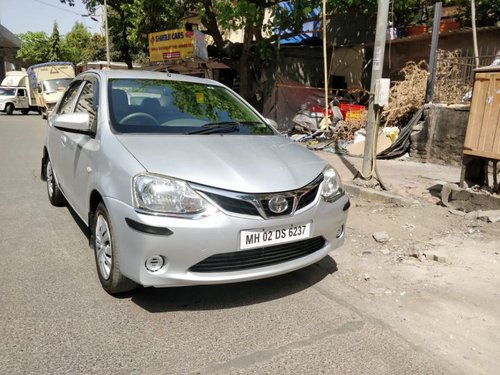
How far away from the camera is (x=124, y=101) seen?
3828mm

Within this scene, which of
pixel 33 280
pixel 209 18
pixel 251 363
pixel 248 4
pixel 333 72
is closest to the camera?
pixel 251 363

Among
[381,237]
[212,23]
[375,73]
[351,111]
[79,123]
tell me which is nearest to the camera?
[79,123]

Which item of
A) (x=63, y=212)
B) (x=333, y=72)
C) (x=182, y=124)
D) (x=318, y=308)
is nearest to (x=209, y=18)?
(x=333, y=72)

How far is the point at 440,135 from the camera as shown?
863cm

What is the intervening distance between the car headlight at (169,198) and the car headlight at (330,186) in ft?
3.06

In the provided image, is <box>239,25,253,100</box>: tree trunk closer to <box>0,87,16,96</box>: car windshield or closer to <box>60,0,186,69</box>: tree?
<box>60,0,186,69</box>: tree

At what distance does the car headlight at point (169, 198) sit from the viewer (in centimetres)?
276

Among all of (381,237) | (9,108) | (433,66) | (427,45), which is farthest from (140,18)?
(381,237)

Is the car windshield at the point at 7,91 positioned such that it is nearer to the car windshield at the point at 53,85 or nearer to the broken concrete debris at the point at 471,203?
the car windshield at the point at 53,85

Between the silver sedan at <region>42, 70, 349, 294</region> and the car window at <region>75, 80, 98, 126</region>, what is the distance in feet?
0.11

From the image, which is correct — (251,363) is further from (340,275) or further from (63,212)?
(63,212)

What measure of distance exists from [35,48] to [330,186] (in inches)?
2718

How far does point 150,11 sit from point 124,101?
59.3ft

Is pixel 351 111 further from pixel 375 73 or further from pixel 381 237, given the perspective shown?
pixel 381 237
